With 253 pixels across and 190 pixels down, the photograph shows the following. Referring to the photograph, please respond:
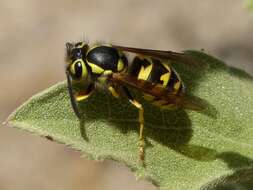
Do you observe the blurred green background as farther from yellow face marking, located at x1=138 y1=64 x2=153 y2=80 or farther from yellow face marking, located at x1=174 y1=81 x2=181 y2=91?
yellow face marking, located at x1=174 y1=81 x2=181 y2=91

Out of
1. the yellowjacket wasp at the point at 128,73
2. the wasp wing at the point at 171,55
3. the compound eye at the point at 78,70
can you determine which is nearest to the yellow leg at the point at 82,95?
the yellowjacket wasp at the point at 128,73

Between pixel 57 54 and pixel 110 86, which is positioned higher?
pixel 110 86

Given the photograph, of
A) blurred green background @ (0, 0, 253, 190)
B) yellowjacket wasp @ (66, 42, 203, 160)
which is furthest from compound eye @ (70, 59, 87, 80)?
blurred green background @ (0, 0, 253, 190)

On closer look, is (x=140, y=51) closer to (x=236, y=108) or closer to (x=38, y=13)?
(x=236, y=108)

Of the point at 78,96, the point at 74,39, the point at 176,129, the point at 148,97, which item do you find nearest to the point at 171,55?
the point at 148,97

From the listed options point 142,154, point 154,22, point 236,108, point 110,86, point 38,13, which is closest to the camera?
point 142,154

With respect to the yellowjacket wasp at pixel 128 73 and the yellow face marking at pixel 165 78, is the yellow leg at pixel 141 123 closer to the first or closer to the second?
the yellowjacket wasp at pixel 128 73

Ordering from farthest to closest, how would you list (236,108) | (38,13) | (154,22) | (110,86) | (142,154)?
(38,13) → (154,22) → (110,86) → (236,108) → (142,154)

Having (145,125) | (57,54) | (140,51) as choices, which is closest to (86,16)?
(57,54)
